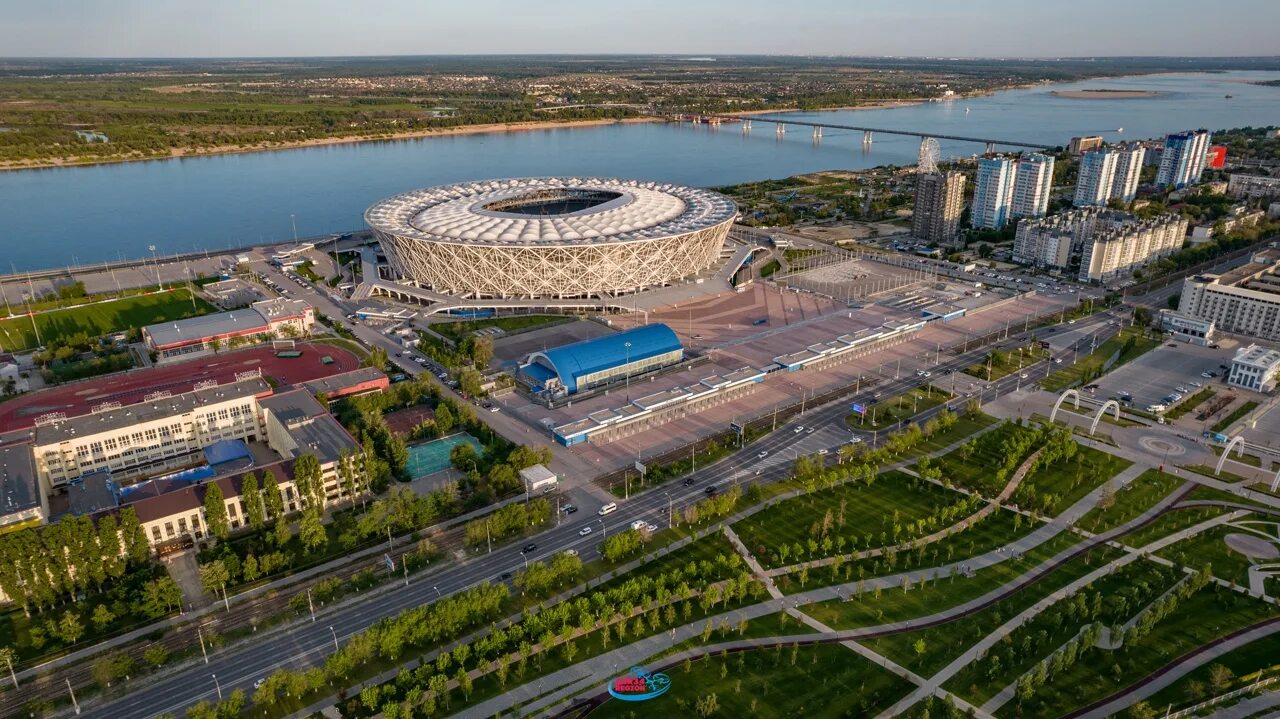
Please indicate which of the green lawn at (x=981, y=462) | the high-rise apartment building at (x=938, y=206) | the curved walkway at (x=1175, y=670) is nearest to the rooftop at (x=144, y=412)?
the green lawn at (x=981, y=462)


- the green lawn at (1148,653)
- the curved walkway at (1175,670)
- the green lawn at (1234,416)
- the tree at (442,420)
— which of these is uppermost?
the tree at (442,420)

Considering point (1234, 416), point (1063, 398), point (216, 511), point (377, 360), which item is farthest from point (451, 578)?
point (1234, 416)

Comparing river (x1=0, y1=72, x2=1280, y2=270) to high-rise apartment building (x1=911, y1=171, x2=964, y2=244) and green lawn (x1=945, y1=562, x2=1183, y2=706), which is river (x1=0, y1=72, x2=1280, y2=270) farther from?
green lawn (x1=945, y1=562, x2=1183, y2=706)

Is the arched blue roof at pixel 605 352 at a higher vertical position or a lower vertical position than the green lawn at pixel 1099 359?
higher

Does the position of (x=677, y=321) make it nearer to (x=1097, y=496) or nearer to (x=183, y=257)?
(x=1097, y=496)

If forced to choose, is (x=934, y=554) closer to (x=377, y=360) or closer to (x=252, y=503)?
(x=252, y=503)

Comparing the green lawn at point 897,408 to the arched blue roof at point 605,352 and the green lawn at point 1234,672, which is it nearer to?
the arched blue roof at point 605,352
